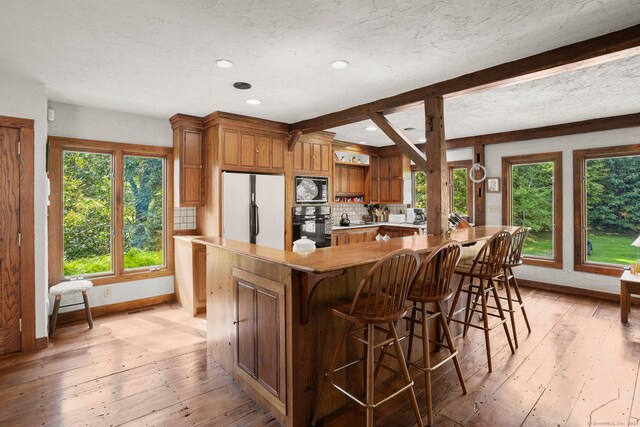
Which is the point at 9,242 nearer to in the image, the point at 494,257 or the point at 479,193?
the point at 494,257

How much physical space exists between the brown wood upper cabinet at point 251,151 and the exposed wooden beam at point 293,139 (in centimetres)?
10

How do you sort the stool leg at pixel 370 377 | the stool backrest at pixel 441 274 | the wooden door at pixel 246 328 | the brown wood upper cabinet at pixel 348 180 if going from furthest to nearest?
the brown wood upper cabinet at pixel 348 180, the wooden door at pixel 246 328, the stool backrest at pixel 441 274, the stool leg at pixel 370 377

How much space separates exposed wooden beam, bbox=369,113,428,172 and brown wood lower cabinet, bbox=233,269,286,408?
6.95 feet

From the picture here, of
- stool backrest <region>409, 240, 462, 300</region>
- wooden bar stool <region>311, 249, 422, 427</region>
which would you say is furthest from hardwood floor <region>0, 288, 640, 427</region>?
stool backrest <region>409, 240, 462, 300</region>

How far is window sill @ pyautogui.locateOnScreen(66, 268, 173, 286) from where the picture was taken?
4.18m

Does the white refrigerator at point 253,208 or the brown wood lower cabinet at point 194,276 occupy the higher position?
the white refrigerator at point 253,208

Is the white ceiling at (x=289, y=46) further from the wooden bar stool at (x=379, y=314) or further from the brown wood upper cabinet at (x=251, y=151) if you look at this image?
the wooden bar stool at (x=379, y=314)

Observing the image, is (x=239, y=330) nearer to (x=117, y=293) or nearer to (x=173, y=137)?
(x=117, y=293)

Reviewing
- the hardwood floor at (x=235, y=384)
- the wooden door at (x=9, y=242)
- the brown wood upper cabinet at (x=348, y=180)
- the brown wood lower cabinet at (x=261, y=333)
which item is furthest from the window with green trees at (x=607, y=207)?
the wooden door at (x=9, y=242)

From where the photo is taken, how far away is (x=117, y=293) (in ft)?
14.1

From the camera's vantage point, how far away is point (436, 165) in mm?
3359

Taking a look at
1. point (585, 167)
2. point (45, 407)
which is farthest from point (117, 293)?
point (585, 167)

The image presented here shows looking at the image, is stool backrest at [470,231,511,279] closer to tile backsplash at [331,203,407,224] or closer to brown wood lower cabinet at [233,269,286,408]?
brown wood lower cabinet at [233,269,286,408]

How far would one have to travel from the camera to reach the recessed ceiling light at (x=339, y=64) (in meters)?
2.76
